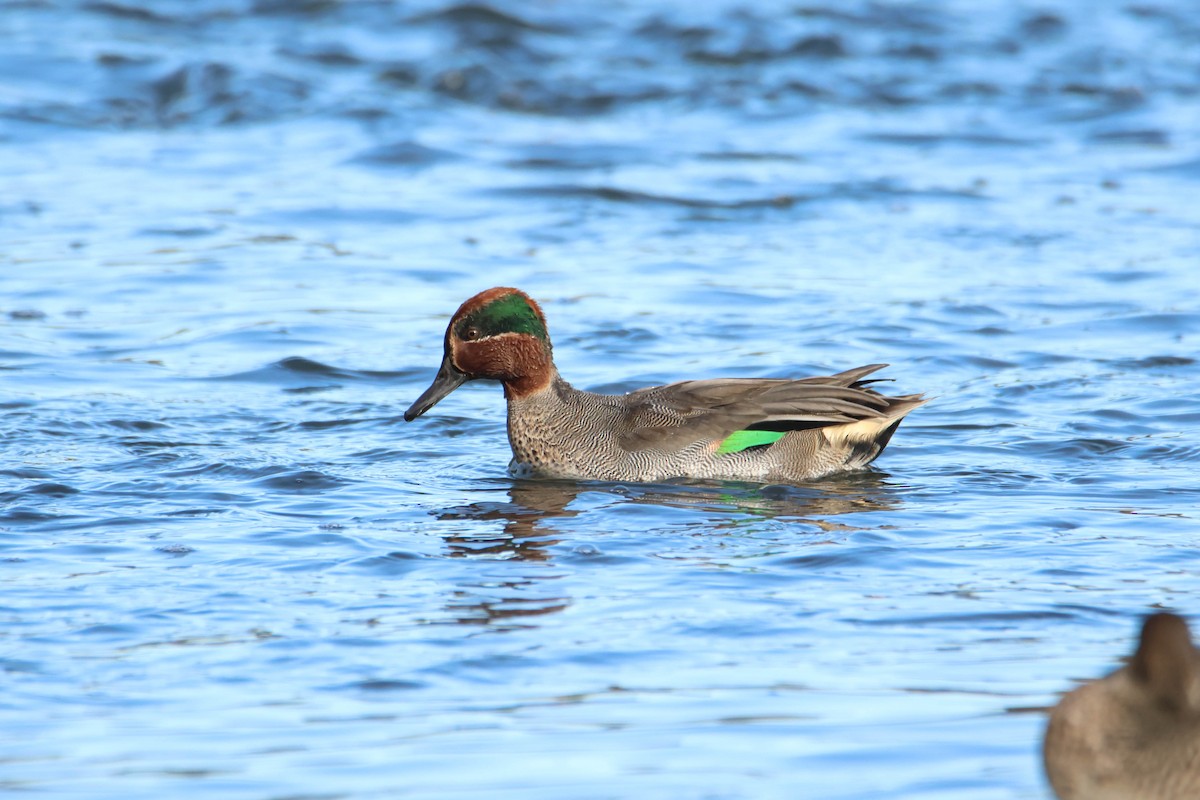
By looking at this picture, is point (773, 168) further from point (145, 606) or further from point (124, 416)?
point (145, 606)

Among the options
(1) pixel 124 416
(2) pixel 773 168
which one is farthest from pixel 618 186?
(1) pixel 124 416

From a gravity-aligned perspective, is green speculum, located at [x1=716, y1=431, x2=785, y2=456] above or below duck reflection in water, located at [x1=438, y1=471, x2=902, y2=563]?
above

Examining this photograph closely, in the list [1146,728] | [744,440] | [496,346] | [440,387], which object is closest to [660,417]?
[744,440]

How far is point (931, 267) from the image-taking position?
14305mm

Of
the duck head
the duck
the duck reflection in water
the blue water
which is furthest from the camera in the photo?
the duck head

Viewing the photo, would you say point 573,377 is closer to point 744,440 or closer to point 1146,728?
point 744,440

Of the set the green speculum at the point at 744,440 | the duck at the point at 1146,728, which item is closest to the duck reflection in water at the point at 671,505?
the green speculum at the point at 744,440

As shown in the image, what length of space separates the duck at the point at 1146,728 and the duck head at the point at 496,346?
5.16m

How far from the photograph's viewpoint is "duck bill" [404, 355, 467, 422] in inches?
373

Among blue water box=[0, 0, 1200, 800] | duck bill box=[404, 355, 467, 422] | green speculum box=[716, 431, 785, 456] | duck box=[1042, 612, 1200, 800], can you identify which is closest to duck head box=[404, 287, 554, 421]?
duck bill box=[404, 355, 467, 422]

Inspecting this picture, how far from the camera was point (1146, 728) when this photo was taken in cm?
456

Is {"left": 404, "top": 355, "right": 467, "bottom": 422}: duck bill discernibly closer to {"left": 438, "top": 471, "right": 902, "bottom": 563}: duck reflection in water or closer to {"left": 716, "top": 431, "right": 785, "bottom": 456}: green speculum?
{"left": 438, "top": 471, "right": 902, "bottom": 563}: duck reflection in water

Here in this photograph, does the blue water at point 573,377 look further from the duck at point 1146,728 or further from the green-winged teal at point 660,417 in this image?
the duck at point 1146,728

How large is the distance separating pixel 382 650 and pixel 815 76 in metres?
16.6
